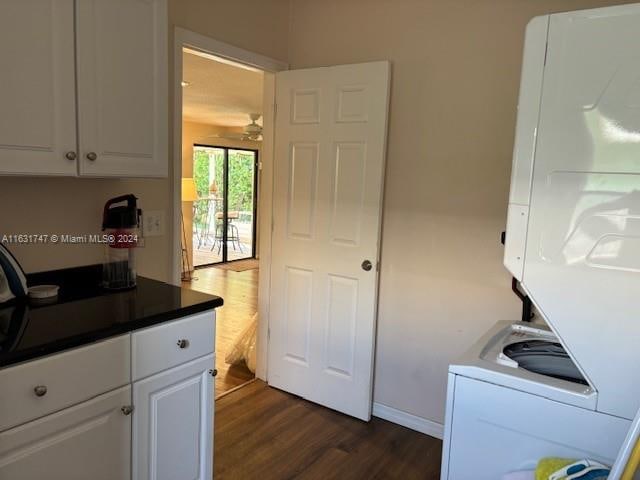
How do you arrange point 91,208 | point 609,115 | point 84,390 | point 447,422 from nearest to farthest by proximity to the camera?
point 609,115 → point 84,390 → point 447,422 → point 91,208

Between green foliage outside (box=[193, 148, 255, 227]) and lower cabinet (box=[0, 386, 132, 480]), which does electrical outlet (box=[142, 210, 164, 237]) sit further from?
green foliage outside (box=[193, 148, 255, 227])

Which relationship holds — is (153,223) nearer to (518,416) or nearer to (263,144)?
(263,144)

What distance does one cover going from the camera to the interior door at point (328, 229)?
8.46 ft

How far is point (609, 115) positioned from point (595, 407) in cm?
75

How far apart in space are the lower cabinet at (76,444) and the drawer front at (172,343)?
3.9 inches

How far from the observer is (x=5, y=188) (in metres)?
1.72

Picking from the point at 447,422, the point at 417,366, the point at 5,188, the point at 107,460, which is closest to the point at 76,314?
the point at 107,460

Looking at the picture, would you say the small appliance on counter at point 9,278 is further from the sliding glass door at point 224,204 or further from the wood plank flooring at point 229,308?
the sliding glass door at point 224,204

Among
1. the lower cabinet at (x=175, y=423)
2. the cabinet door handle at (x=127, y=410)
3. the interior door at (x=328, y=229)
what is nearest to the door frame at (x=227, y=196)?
the interior door at (x=328, y=229)

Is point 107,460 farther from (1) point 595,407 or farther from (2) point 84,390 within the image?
(1) point 595,407

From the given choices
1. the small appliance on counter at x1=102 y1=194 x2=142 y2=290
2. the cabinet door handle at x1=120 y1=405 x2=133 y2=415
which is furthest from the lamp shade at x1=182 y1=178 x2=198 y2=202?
Result: the cabinet door handle at x1=120 y1=405 x2=133 y2=415

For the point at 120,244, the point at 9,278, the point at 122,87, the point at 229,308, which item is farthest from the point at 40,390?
the point at 229,308

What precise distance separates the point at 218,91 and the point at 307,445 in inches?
138

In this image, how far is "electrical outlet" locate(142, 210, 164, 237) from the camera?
87.2 inches
